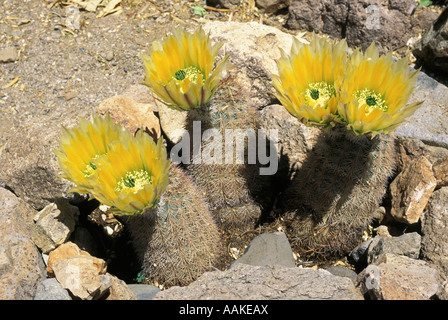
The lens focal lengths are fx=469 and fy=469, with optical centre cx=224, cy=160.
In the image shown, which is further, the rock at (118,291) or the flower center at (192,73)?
the flower center at (192,73)

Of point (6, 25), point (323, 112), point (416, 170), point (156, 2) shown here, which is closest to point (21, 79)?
point (6, 25)

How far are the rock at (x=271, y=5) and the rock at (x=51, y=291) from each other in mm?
3200

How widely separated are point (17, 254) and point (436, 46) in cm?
320

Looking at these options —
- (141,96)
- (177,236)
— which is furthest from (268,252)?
(141,96)

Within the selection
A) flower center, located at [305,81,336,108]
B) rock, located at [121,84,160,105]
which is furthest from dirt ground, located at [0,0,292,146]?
flower center, located at [305,81,336,108]

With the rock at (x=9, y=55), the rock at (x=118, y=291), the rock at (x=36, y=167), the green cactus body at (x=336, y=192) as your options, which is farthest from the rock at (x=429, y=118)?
the rock at (x=9, y=55)

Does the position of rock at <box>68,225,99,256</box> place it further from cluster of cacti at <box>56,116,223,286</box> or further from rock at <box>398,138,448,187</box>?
rock at <box>398,138,448,187</box>

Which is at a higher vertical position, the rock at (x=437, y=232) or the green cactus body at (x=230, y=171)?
the green cactus body at (x=230, y=171)

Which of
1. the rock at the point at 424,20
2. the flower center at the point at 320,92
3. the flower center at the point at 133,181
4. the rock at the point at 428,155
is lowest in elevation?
the rock at the point at 424,20

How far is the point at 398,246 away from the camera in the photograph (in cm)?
267

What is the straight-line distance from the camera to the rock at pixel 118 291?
8.07 ft

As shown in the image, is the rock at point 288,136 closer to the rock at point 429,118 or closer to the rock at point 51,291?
the rock at point 429,118

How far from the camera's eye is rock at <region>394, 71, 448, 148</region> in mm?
3018

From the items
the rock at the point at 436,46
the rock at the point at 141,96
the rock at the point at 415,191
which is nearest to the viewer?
the rock at the point at 415,191
